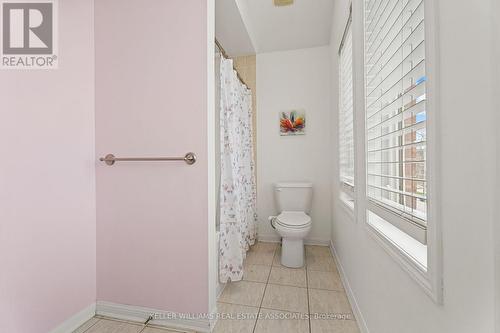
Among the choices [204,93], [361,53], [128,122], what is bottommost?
[128,122]

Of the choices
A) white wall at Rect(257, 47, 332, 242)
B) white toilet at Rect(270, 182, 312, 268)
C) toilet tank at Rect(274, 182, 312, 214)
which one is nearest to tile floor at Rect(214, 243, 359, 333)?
white toilet at Rect(270, 182, 312, 268)

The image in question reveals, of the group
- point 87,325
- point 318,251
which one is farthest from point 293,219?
point 87,325

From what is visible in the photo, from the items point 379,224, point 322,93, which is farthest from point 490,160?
point 322,93

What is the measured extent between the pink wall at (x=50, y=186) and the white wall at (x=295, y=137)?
1.88 metres

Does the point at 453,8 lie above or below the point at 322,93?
below

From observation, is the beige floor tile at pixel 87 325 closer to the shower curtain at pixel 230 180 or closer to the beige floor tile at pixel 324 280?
the shower curtain at pixel 230 180

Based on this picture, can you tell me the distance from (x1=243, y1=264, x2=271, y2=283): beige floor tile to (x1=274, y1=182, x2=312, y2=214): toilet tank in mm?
738

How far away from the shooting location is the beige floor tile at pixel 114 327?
139 centimetres

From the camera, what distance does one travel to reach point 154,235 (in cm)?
148

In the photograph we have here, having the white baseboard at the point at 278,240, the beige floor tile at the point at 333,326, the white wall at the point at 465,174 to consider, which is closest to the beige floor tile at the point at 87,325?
the beige floor tile at the point at 333,326

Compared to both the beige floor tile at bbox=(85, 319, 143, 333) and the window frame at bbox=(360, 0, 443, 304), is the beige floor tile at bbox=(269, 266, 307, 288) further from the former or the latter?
the window frame at bbox=(360, 0, 443, 304)

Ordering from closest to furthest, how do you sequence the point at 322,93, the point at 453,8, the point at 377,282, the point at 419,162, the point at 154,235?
the point at 453,8 < the point at 419,162 < the point at 377,282 < the point at 154,235 < the point at 322,93

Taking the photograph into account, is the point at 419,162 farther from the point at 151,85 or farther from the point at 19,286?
the point at 19,286

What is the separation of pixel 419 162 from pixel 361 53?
87cm
